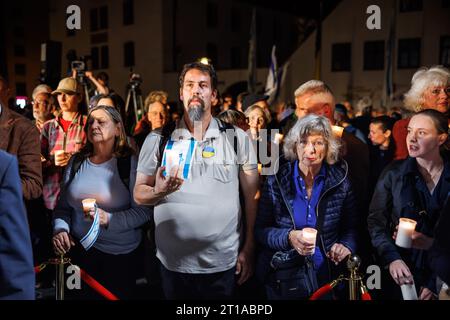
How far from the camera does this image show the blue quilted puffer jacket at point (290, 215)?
3.12 meters

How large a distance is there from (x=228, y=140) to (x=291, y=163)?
50 centimetres

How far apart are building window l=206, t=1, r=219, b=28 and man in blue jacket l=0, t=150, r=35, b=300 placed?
3022 centimetres

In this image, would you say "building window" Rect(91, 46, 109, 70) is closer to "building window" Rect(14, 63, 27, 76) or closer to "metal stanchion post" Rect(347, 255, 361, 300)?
"building window" Rect(14, 63, 27, 76)

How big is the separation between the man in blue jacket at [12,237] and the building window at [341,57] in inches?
972

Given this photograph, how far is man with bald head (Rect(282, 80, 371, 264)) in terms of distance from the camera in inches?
140

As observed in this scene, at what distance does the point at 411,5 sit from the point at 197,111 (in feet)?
74.2

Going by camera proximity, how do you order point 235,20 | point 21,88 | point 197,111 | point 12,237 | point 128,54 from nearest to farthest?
point 12,237 → point 197,111 → point 128,54 → point 235,20 → point 21,88

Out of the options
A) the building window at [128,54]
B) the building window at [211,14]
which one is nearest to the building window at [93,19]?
the building window at [128,54]

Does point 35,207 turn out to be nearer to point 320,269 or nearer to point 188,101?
point 188,101

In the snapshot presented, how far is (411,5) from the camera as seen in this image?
73.4 ft

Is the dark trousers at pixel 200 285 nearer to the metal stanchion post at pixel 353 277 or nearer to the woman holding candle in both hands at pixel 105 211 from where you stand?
the woman holding candle in both hands at pixel 105 211

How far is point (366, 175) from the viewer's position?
12.3ft

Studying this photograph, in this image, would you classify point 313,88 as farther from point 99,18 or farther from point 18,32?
point 18,32

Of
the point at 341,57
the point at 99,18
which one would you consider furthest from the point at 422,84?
the point at 99,18
